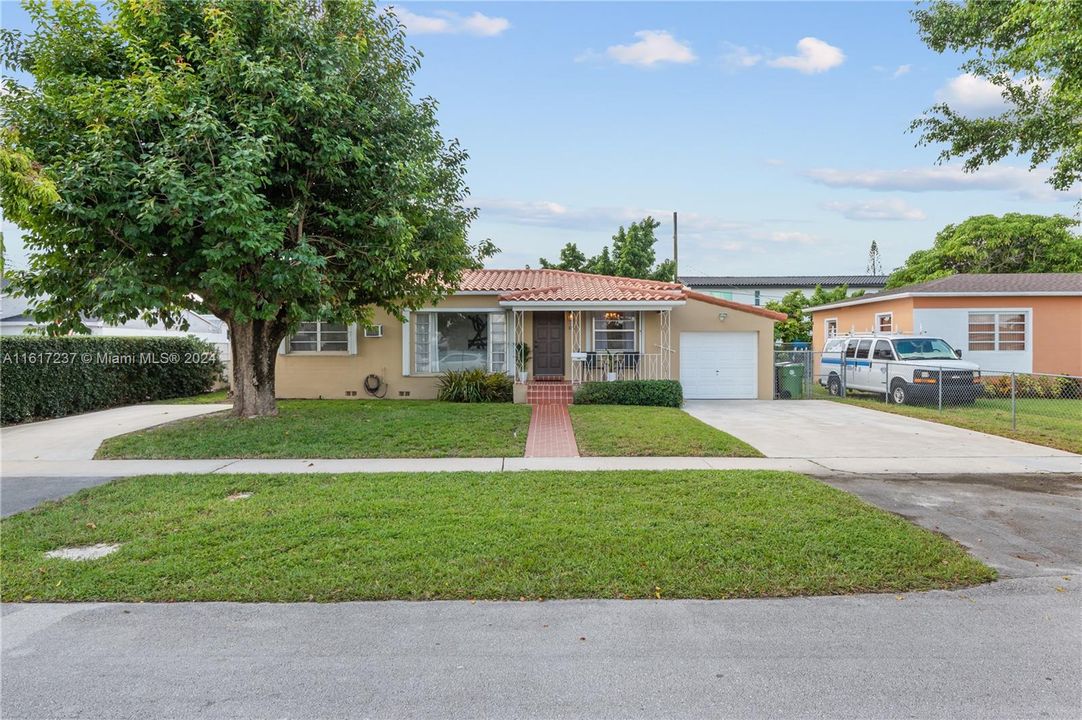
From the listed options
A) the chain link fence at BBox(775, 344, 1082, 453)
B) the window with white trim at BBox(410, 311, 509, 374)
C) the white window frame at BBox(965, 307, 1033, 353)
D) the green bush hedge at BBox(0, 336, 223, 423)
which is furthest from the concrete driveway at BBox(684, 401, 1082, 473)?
the green bush hedge at BBox(0, 336, 223, 423)

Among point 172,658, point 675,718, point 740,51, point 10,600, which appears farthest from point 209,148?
point 740,51

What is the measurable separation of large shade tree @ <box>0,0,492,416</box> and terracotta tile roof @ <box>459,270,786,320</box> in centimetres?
524

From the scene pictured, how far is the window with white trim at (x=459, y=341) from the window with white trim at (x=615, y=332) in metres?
2.52

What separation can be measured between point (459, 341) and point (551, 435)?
690 centimetres

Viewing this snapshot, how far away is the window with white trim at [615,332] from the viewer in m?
16.8

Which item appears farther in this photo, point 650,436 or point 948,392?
point 948,392

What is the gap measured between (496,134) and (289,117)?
252 inches

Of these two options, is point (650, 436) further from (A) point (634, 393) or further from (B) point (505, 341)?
(B) point (505, 341)

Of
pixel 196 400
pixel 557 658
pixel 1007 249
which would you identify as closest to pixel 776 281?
pixel 1007 249

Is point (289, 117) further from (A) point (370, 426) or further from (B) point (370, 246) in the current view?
(A) point (370, 426)

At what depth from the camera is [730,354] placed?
17266mm

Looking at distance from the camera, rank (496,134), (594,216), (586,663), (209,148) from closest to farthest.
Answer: (586,663) → (209,148) → (496,134) → (594,216)

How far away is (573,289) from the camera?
16391 mm

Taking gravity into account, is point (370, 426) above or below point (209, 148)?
below
